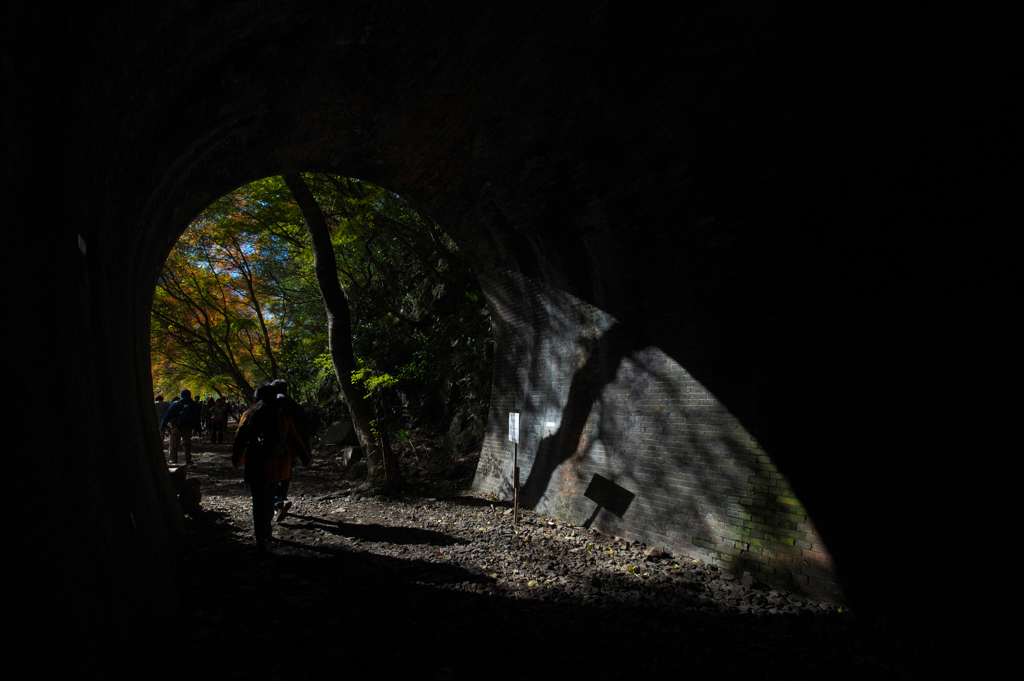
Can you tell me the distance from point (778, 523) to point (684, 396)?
1678mm

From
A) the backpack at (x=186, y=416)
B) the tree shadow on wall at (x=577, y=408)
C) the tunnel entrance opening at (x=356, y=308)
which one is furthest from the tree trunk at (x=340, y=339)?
the backpack at (x=186, y=416)

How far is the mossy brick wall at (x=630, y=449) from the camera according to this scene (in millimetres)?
5273

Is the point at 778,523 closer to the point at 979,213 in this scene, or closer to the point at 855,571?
the point at 855,571

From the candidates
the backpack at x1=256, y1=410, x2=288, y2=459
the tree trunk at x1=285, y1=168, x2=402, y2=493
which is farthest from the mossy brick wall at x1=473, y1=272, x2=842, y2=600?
the backpack at x1=256, y1=410, x2=288, y2=459

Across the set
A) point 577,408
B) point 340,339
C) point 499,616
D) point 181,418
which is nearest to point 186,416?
point 181,418

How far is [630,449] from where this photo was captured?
689cm

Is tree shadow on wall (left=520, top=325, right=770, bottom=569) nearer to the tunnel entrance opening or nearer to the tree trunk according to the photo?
the tree trunk

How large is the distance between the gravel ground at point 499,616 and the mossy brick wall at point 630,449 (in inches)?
12.6

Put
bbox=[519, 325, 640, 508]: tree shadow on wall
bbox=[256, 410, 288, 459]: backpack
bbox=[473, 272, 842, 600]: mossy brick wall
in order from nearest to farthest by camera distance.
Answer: bbox=[473, 272, 842, 600]: mossy brick wall, bbox=[256, 410, 288, 459]: backpack, bbox=[519, 325, 640, 508]: tree shadow on wall

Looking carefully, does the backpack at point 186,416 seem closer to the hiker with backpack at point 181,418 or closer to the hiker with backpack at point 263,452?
the hiker with backpack at point 181,418

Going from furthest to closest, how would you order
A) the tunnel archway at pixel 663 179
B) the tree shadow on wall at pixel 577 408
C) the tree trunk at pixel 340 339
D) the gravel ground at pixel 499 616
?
the tree trunk at pixel 340 339, the tree shadow on wall at pixel 577 408, the gravel ground at pixel 499 616, the tunnel archway at pixel 663 179

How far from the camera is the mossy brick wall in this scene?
527 centimetres

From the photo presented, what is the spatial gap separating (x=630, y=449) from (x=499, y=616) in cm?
317

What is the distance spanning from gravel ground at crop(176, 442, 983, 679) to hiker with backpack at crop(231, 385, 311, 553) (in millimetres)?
391
